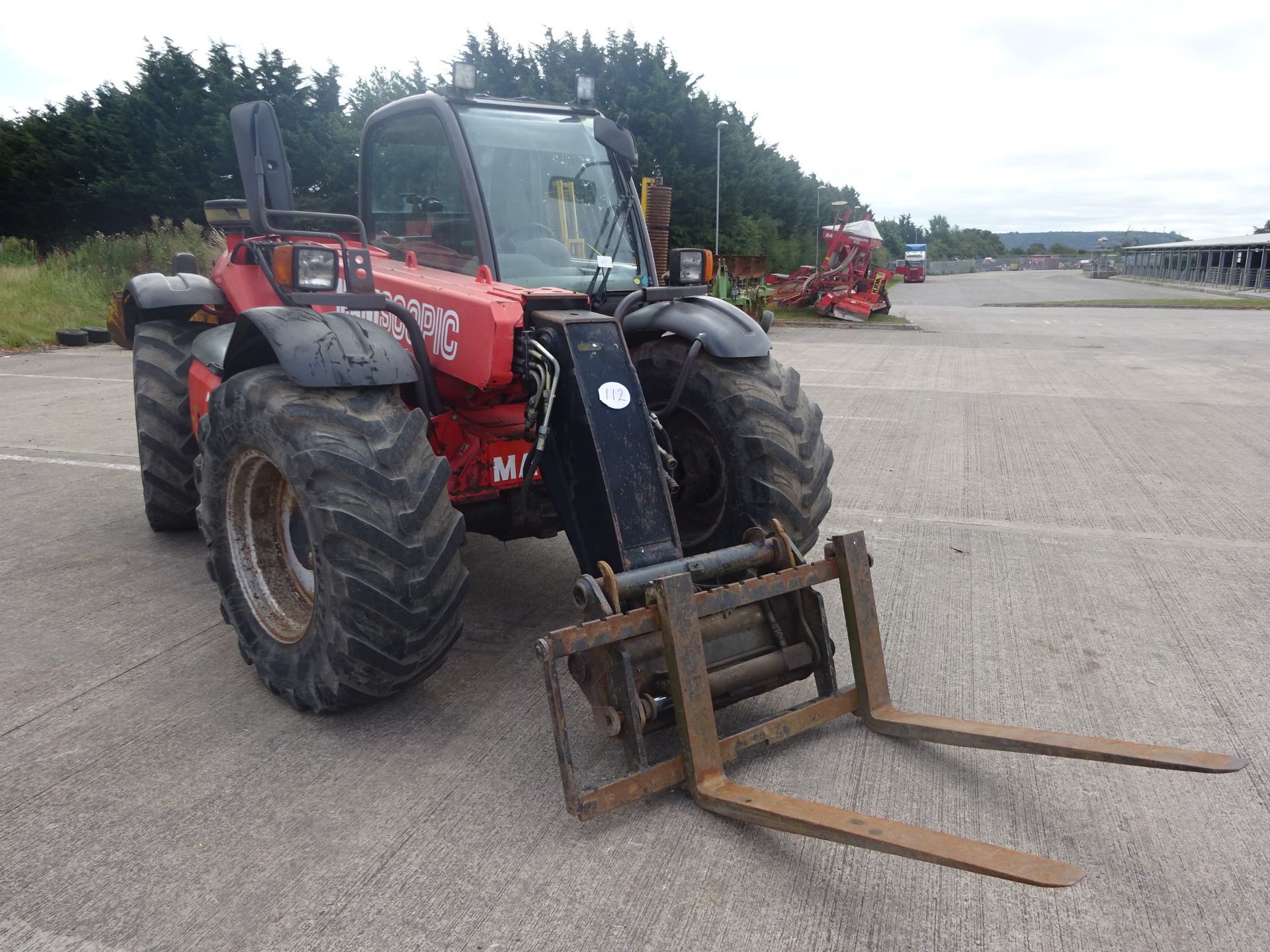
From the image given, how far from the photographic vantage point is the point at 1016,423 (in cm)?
939

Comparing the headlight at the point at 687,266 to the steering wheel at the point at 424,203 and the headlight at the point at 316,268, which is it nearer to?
the steering wheel at the point at 424,203

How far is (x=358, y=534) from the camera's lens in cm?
297

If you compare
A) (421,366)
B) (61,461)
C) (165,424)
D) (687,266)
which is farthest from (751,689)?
(61,461)

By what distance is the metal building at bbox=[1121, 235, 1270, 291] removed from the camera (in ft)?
142

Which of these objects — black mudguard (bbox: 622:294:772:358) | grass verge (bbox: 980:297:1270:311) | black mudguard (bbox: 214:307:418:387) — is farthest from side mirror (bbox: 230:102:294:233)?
grass verge (bbox: 980:297:1270:311)

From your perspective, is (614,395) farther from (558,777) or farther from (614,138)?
(614,138)

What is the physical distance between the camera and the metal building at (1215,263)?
43.2 m

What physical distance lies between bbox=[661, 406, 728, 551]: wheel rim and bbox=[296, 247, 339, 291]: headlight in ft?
5.00

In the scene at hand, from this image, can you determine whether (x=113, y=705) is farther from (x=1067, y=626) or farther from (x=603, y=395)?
(x=1067, y=626)

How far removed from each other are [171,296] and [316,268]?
2185 mm

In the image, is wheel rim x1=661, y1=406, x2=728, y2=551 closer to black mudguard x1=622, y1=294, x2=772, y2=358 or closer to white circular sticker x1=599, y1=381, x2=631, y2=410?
black mudguard x1=622, y1=294, x2=772, y2=358

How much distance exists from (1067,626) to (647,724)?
7.73ft

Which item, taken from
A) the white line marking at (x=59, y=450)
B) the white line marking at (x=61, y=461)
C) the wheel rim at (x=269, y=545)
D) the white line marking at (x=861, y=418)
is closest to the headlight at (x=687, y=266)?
the wheel rim at (x=269, y=545)

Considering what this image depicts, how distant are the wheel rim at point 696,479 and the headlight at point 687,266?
58 centimetres
